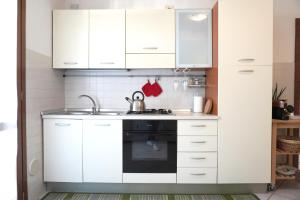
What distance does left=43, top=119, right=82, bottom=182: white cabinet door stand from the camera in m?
2.47

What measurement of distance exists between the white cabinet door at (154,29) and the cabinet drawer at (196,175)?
1385 mm

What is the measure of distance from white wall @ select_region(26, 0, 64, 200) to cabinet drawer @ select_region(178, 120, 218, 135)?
153cm

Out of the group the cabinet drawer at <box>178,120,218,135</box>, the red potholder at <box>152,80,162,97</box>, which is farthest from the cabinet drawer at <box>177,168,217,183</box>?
the red potholder at <box>152,80,162,97</box>

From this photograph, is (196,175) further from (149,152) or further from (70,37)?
(70,37)

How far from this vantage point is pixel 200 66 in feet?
8.71

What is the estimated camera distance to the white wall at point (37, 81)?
2.20m

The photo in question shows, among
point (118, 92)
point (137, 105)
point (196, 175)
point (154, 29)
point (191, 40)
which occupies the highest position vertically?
point (154, 29)

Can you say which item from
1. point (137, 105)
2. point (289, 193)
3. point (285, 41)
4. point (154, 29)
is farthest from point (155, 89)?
point (289, 193)

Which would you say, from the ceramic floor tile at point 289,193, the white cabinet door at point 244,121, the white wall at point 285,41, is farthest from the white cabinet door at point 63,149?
the white wall at point 285,41

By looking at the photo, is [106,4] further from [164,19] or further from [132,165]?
[132,165]

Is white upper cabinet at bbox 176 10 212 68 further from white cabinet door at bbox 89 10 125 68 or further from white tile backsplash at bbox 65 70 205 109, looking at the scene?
white cabinet door at bbox 89 10 125 68

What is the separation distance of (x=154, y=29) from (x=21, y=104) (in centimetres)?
164

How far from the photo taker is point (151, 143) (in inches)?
97.0

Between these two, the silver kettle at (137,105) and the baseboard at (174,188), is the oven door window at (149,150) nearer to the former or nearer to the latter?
the baseboard at (174,188)
